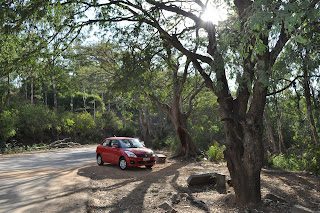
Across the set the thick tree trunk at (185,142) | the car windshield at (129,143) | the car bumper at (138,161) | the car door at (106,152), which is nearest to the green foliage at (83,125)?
the thick tree trunk at (185,142)

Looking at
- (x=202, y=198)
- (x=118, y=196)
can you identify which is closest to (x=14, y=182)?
(x=118, y=196)

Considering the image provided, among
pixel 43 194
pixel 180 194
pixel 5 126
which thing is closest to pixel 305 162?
pixel 180 194

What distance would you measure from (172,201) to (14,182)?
547 centimetres

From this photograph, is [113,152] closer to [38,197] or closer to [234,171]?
[38,197]

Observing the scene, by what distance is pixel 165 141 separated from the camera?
1055 inches

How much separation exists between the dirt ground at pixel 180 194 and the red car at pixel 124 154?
151 centimetres

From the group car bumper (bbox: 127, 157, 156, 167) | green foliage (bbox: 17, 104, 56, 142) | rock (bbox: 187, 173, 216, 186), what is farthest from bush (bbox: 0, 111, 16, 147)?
rock (bbox: 187, 173, 216, 186)

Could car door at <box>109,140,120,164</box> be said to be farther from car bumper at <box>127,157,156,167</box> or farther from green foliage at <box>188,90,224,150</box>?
green foliage at <box>188,90,224,150</box>

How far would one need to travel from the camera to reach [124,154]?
12.9 metres

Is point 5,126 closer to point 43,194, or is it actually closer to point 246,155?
point 43,194

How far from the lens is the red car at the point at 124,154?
12.8 m

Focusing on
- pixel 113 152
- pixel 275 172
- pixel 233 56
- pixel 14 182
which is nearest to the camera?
pixel 233 56

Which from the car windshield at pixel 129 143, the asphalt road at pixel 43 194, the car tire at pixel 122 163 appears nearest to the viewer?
the asphalt road at pixel 43 194

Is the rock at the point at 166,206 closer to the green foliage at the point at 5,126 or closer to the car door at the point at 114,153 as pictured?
the car door at the point at 114,153
